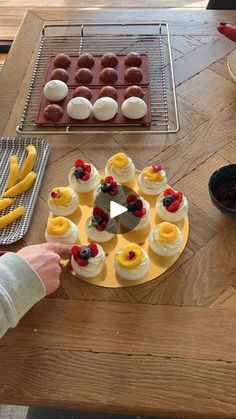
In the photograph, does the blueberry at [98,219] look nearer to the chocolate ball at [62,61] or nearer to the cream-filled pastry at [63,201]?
the cream-filled pastry at [63,201]

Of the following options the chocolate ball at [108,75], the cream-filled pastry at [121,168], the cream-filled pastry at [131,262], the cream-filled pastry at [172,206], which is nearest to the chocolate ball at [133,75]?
the chocolate ball at [108,75]

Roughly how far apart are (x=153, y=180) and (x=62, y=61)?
0.52m

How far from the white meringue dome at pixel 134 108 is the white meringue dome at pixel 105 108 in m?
0.02

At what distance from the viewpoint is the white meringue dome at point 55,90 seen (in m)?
1.06

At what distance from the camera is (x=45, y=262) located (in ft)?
2.38

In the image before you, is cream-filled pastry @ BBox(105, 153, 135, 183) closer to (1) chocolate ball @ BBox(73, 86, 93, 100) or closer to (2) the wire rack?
(2) the wire rack

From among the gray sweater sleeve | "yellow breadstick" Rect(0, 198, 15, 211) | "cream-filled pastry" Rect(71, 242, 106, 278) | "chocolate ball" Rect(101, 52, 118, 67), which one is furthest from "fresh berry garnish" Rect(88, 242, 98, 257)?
"chocolate ball" Rect(101, 52, 118, 67)

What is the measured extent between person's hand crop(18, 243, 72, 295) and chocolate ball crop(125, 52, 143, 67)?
24.8 inches

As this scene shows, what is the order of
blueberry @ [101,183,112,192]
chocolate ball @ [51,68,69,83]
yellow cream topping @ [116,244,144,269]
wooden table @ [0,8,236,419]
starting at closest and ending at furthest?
wooden table @ [0,8,236,419], yellow cream topping @ [116,244,144,269], blueberry @ [101,183,112,192], chocolate ball @ [51,68,69,83]

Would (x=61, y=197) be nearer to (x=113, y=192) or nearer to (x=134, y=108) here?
(x=113, y=192)

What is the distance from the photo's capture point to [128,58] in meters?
1.16

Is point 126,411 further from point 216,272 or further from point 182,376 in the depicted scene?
point 216,272

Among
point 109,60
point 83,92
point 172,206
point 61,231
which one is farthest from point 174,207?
point 109,60

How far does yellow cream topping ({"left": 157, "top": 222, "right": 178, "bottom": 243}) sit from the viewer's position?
0.76m
